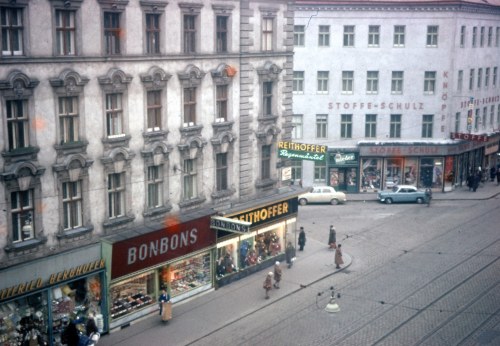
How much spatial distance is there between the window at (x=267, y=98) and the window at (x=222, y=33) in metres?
3.71

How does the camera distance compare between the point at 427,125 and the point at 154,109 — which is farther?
the point at 427,125

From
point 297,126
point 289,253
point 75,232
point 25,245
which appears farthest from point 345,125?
point 25,245

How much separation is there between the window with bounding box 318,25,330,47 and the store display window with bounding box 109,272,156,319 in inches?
1170

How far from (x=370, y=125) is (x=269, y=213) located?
21514 mm

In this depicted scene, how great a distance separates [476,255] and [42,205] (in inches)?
963

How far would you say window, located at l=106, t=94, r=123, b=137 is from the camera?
28.3 metres

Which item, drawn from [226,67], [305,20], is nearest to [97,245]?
[226,67]

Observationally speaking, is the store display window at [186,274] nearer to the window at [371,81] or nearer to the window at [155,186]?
the window at [155,186]

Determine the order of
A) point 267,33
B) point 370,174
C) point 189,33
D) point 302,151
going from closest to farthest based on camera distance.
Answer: point 189,33 < point 267,33 < point 302,151 < point 370,174

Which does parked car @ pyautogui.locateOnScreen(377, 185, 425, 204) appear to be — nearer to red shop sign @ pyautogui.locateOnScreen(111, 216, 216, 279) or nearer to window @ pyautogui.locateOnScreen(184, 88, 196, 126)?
red shop sign @ pyautogui.locateOnScreen(111, 216, 216, 279)

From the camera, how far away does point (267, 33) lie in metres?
36.3

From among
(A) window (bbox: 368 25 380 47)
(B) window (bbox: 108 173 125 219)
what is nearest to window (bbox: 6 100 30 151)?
(B) window (bbox: 108 173 125 219)

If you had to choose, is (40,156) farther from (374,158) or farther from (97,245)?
(374,158)

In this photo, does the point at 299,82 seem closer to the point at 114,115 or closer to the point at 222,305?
the point at 222,305
